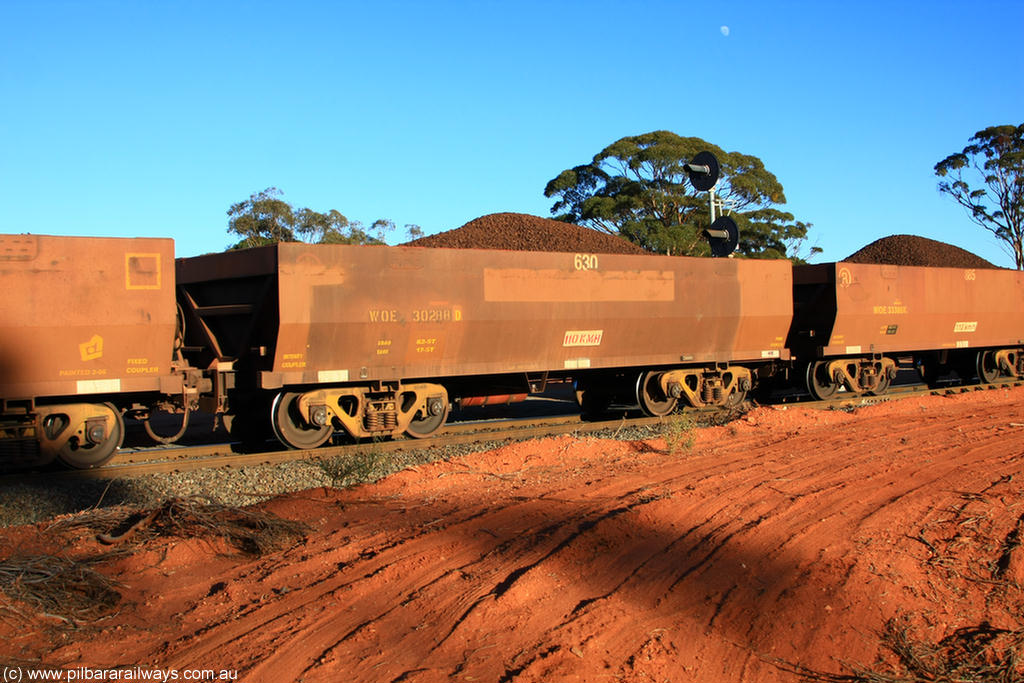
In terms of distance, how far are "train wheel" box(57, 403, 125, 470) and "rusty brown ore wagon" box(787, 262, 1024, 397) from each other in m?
12.9

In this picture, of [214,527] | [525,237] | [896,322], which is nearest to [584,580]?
[214,527]

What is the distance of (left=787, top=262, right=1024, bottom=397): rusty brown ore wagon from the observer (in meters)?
16.8

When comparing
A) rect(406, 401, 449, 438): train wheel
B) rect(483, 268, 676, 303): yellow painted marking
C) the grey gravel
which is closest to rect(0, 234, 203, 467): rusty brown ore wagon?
the grey gravel

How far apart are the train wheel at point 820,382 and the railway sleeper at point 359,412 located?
8638 millimetres

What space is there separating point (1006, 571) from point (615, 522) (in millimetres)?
2664

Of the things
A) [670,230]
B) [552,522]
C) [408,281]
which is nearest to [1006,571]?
[552,522]

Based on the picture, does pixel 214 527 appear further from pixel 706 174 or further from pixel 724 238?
pixel 706 174

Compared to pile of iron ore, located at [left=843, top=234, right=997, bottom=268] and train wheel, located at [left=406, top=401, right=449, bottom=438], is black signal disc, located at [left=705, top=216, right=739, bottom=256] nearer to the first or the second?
train wheel, located at [left=406, top=401, right=449, bottom=438]

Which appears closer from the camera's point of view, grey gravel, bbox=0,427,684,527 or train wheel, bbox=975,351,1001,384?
grey gravel, bbox=0,427,684,527

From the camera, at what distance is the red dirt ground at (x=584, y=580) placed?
170 inches

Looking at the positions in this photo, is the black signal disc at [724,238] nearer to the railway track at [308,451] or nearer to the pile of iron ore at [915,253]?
the railway track at [308,451]

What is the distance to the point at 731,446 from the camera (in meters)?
10.3

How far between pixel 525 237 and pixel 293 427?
20.6 metres

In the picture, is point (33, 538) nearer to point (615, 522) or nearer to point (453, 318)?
point (615, 522)
